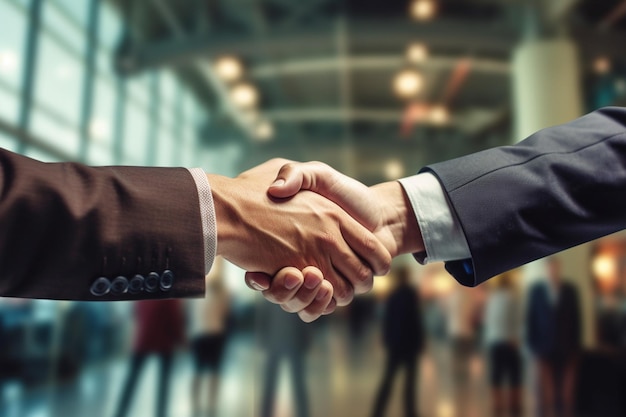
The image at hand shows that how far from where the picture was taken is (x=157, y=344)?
4.56 metres

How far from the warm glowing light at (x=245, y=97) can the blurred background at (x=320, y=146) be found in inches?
0.8

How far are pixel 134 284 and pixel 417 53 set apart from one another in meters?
4.72

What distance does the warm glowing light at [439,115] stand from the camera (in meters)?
5.12

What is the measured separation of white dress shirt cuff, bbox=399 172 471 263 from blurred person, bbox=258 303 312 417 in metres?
3.23

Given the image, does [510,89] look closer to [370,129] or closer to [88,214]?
[370,129]

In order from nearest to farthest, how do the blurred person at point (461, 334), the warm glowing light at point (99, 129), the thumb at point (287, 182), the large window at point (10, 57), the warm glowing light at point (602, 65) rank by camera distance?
1. the thumb at point (287, 182)
2. the large window at point (10, 57)
3. the blurred person at point (461, 334)
4. the warm glowing light at point (99, 129)
5. the warm glowing light at point (602, 65)

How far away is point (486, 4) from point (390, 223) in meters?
4.36

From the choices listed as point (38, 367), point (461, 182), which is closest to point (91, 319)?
point (38, 367)

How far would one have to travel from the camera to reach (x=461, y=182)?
1287 millimetres

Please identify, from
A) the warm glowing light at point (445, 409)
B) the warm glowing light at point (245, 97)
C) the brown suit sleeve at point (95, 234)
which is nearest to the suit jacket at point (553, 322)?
the warm glowing light at point (445, 409)

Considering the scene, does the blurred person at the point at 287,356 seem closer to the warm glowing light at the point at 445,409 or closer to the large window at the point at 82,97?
the warm glowing light at the point at 445,409

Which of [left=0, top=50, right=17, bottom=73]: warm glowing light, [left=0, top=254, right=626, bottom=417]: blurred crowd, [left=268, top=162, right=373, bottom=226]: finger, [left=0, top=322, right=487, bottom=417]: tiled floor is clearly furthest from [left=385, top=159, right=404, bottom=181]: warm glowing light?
[left=268, top=162, right=373, bottom=226]: finger

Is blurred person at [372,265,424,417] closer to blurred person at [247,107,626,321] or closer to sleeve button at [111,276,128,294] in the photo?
blurred person at [247,107,626,321]

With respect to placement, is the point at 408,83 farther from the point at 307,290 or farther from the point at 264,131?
the point at 307,290
